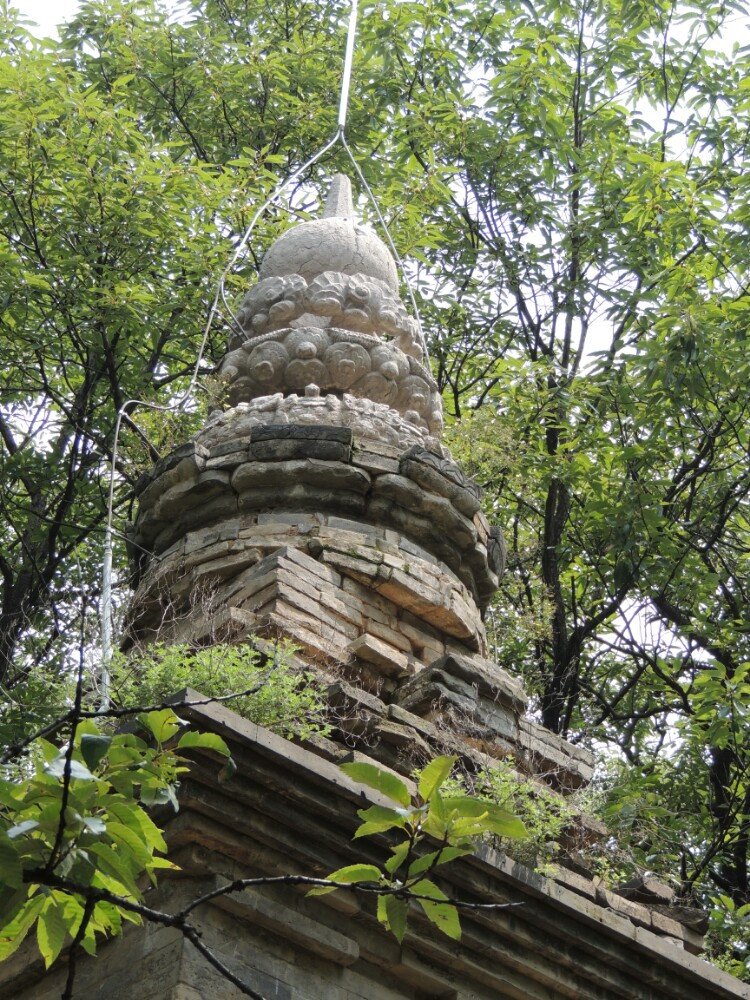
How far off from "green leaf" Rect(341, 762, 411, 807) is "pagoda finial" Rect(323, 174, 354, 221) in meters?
6.54

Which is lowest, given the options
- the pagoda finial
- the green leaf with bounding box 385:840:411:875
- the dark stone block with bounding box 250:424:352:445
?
the green leaf with bounding box 385:840:411:875

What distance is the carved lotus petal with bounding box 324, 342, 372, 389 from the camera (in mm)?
9453

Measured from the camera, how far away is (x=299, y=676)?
664 cm

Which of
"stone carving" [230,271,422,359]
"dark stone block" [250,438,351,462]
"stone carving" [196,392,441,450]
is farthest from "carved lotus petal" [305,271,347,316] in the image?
"dark stone block" [250,438,351,462]

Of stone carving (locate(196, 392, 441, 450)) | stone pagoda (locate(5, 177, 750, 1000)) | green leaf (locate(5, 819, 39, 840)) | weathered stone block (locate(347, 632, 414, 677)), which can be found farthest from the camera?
stone carving (locate(196, 392, 441, 450))

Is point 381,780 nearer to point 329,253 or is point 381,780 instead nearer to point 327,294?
point 327,294

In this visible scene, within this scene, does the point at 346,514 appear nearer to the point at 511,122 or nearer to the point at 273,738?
the point at 273,738

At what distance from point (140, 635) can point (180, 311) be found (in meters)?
4.57

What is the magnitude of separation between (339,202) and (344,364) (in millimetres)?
2077

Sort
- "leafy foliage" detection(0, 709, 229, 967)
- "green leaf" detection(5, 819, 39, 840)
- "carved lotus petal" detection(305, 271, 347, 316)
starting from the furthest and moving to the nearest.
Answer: "carved lotus petal" detection(305, 271, 347, 316), "leafy foliage" detection(0, 709, 229, 967), "green leaf" detection(5, 819, 39, 840)

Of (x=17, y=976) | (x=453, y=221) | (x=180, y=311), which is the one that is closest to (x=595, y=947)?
(x=17, y=976)

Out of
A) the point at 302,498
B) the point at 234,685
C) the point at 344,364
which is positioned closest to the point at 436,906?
the point at 234,685

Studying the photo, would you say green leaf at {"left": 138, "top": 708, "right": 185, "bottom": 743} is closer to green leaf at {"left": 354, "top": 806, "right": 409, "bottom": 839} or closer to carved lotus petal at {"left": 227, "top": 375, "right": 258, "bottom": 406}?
green leaf at {"left": 354, "top": 806, "right": 409, "bottom": 839}

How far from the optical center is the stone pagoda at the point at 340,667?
5.77 metres
